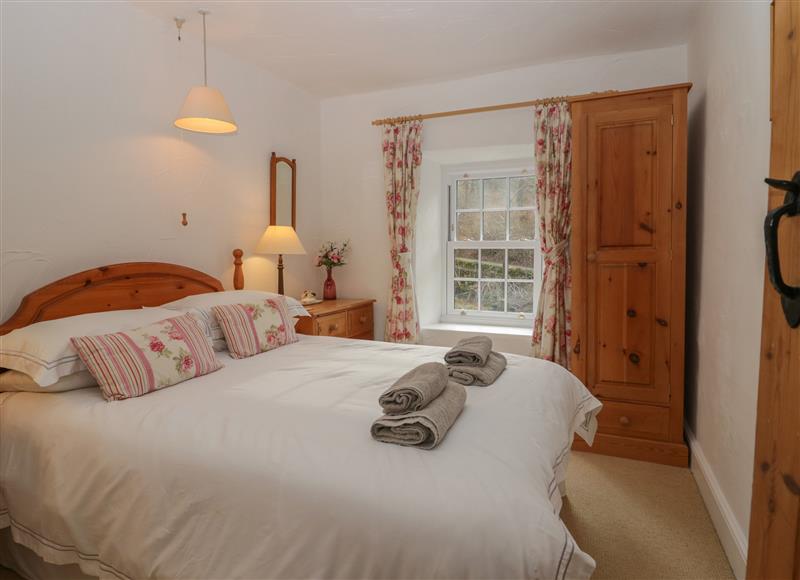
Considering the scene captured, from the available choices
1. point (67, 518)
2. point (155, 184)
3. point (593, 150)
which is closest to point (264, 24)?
point (155, 184)

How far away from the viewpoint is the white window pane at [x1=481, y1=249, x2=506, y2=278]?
4.28m

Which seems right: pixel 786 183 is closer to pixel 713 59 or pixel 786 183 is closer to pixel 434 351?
pixel 434 351

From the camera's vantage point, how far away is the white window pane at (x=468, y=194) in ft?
14.4

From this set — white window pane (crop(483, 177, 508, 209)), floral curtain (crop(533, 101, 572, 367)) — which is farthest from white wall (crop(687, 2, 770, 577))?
white window pane (crop(483, 177, 508, 209))

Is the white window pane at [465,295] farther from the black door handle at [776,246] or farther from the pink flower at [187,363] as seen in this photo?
the black door handle at [776,246]

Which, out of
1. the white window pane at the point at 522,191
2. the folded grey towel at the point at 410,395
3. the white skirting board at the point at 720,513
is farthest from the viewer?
the white window pane at the point at 522,191

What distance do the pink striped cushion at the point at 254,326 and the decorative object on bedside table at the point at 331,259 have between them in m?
1.35

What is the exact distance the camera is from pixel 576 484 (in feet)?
8.48

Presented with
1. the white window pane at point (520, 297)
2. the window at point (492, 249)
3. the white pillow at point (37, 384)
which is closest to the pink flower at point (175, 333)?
the white pillow at point (37, 384)

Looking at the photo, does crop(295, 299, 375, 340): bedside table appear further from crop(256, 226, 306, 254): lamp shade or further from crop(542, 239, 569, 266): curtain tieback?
crop(542, 239, 569, 266): curtain tieback

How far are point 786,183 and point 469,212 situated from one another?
365 centimetres

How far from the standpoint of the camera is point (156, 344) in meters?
2.00

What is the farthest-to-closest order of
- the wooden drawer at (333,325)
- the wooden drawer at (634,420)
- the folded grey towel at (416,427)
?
the wooden drawer at (333,325) → the wooden drawer at (634,420) → the folded grey towel at (416,427)

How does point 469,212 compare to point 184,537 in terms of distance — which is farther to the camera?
point 469,212
